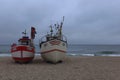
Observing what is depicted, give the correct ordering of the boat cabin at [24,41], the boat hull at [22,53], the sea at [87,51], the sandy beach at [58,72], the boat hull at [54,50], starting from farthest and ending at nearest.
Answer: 1. the sea at [87,51]
2. the boat cabin at [24,41]
3. the boat hull at [22,53]
4. the boat hull at [54,50]
5. the sandy beach at [58,72]

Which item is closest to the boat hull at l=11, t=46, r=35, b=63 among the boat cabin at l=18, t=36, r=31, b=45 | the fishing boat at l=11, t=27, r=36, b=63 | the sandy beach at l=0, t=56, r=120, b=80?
the fishing boat at l=11, t=27, r=36, b=63

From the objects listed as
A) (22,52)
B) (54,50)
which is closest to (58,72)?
(54,50)

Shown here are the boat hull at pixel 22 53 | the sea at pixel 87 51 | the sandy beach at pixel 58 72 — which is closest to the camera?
the sandy beach at pixel 58 72

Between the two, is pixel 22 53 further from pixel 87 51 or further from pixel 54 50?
pixel 87 51

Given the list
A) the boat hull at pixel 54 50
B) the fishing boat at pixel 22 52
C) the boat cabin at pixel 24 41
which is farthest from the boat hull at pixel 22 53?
the boat cabin at pixel 24 41

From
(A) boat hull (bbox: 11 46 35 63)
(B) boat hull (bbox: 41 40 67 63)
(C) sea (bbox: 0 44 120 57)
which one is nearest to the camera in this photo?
(B) boat hull (bbox: 41 40 67 63)

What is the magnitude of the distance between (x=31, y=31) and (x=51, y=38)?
135 inches

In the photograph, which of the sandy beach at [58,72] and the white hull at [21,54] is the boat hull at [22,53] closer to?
the white hull at [21,54]

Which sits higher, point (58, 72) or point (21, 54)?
point (21, 54)

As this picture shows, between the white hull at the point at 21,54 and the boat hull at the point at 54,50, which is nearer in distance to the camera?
the boat hull at the point at 54,50

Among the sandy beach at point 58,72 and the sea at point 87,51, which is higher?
the sea at point 87,51

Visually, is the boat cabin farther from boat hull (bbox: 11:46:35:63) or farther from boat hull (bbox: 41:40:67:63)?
boat hull (bbox: 41:40:67:63)

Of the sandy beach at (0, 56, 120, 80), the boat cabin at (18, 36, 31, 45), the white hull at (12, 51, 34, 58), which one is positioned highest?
the boat cabin at (18, 36, 31, 45)

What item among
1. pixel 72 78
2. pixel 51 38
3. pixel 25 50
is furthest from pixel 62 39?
pixel 72 78
